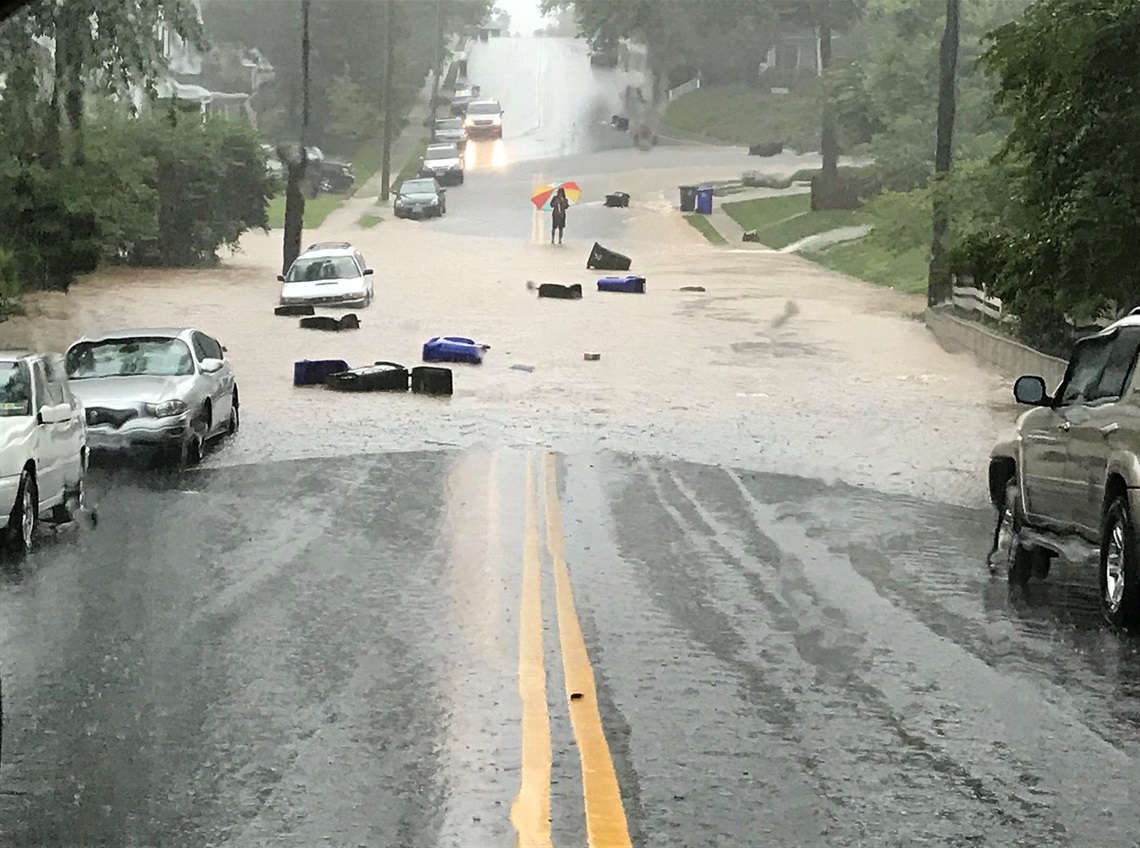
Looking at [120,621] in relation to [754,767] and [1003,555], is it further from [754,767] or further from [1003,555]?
[1003,555]

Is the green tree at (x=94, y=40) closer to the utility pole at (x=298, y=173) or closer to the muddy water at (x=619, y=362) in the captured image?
the muddy water at (x=619, y=362)

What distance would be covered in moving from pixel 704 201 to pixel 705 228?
4.67m

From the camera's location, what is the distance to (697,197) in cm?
7350

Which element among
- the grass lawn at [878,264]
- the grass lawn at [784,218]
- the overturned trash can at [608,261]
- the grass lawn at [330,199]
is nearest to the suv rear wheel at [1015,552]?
the grass lawn at [878,264]

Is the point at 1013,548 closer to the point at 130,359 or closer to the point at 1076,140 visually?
the point at 1076,140

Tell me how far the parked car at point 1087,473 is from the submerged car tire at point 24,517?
6.64 meters

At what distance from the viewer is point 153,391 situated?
64.1 ft

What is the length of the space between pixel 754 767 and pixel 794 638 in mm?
2982

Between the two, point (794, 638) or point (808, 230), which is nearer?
point (794, 638)

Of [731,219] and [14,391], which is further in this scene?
[731,219]

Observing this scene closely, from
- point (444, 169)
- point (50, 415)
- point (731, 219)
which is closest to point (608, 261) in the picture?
point (731, 219)

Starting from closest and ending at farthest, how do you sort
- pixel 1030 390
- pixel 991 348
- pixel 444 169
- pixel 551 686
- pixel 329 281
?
pixel 551 686 → pixel 1030 390 → pixel 991 348 → pixel 329 281 → pixel 444 169

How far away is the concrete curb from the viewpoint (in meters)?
28.1

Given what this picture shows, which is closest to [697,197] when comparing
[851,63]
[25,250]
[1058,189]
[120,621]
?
[851,63]
